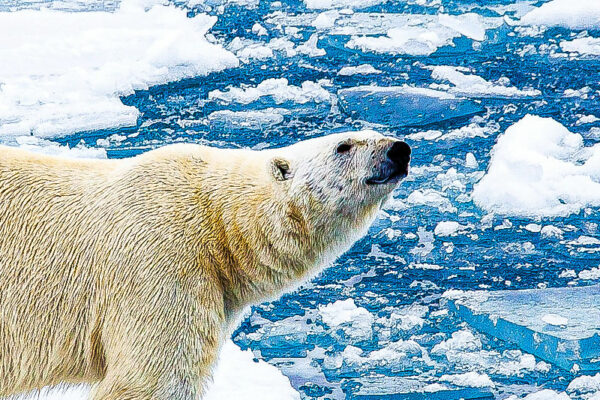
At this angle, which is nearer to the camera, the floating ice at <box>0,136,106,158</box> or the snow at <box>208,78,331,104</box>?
the floating ice at <box>0,136,106,158</box>

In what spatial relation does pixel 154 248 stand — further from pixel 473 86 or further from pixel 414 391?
pixel 473 86

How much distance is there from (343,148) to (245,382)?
4.39ft

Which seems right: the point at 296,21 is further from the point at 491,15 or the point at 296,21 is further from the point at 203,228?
the point at 203,228

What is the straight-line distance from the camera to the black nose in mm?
2572

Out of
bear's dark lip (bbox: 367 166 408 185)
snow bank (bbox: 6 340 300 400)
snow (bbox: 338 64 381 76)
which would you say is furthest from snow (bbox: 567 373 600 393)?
snow (bbox: 338 64 381 76)

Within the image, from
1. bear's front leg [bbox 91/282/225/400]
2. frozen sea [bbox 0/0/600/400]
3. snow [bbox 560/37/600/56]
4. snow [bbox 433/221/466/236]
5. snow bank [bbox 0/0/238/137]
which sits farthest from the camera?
snow [bbox 560/37/600/56]

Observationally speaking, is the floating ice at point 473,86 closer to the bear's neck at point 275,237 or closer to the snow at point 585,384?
the snow at point 585,384

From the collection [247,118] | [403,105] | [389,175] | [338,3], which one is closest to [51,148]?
[247,118]

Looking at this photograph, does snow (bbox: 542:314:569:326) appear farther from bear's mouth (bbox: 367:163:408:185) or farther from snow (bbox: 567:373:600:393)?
bear's mouth (bbox: 367:163:408:185)

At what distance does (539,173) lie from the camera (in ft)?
17.7

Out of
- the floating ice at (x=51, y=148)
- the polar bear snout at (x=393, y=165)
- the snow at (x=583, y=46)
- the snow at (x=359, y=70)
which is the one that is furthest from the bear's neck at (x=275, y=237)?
the snow at (x=583, y=46)

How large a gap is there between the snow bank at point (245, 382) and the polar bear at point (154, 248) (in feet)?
2.38

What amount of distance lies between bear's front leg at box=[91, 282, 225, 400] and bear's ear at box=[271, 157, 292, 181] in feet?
1.41

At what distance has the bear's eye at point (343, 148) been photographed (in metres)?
2.63
